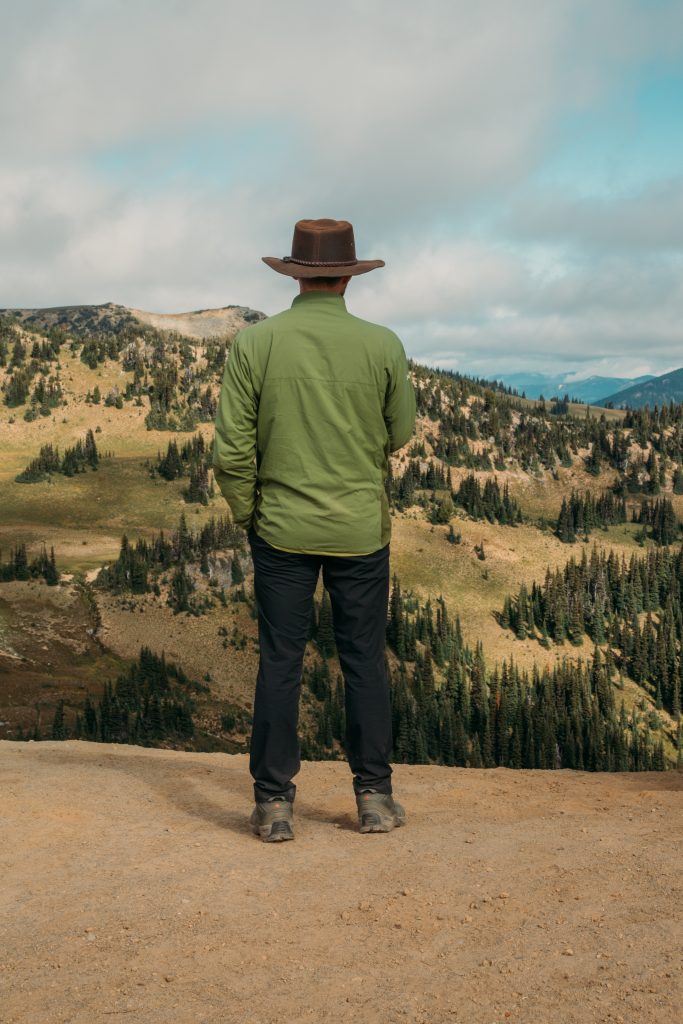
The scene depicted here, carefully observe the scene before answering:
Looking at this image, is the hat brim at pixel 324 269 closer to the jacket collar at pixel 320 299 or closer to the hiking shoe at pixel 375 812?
the jacket collar at pixel 320 299

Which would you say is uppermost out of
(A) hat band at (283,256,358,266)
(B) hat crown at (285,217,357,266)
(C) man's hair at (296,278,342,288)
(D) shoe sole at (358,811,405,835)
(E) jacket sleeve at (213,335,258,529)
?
(B) hat crown at (285,217,357,266)

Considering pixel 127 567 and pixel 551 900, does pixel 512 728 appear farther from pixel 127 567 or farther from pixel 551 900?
pixel 551 900

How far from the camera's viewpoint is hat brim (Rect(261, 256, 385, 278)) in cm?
908

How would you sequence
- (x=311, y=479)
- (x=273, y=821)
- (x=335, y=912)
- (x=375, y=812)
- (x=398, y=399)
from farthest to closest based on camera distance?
(x=375, y=812) → (x=398, y=399) → (x=273, y=821) → (x=311, y=479) → (x=335, y=912)

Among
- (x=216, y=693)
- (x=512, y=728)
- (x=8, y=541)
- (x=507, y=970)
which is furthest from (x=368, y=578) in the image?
(x=8, y=541)

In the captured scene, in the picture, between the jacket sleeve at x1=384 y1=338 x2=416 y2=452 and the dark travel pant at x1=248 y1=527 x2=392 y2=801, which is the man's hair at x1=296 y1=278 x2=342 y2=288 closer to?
the jacket sleeve at x1=384 y1=338 x2=416 y2=452

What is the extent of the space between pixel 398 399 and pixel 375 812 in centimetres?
477

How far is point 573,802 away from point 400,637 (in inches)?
7269

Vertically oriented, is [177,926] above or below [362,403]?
below

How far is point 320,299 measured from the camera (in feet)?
30.3

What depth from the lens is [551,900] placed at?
7145 mm

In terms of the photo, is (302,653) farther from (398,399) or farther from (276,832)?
(398,399)

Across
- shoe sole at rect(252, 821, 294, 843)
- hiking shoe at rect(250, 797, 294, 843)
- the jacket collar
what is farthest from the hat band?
shoe sole at rect(252, 821, 294, 843)

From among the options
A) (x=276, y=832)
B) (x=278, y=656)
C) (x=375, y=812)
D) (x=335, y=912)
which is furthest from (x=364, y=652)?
(x=335, y=912)
